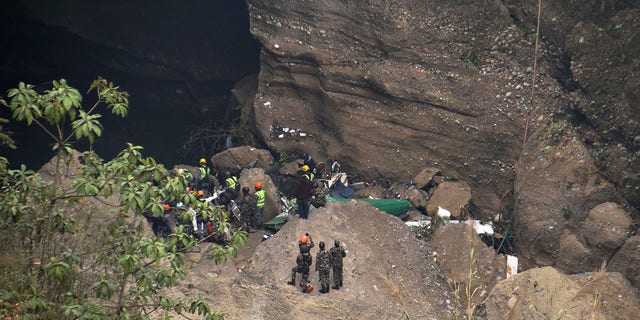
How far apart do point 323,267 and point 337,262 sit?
14.9 inches

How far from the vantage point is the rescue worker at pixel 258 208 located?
17391 millimetres

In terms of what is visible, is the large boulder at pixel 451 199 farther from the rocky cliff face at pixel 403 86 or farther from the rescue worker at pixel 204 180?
the rescue worker at pixel 204 180

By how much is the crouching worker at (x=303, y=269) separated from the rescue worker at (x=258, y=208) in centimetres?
327

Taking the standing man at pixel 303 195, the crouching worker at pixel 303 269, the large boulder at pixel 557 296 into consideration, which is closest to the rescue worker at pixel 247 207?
the standing man at pixel 303 195

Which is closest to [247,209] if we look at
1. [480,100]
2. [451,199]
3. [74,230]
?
[451,199]

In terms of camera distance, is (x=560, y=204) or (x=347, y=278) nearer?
(x=347, y=278)

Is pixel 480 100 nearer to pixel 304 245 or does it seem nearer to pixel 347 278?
pixel 347 278

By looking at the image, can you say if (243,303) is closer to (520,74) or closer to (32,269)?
(32,269)

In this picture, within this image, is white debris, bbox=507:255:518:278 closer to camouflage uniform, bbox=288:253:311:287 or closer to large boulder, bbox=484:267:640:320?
large boulder, bbox=484:267:640:320

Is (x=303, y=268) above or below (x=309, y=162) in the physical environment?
above

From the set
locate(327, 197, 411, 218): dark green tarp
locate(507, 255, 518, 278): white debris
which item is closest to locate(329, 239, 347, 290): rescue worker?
locate(327, 197, 411, 218): dark green tarp

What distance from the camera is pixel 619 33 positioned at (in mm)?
17953

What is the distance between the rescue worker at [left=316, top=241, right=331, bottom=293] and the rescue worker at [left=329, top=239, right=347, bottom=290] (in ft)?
0.48

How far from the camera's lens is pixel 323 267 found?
14.2 m
